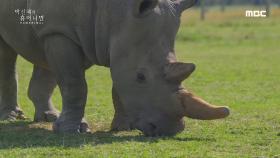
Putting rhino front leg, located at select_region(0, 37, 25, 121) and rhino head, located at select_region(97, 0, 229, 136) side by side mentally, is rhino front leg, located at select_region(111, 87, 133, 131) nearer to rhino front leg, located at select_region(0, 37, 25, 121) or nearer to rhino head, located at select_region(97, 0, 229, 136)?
rhino head, located at select_region(97, 0, 229, 136)

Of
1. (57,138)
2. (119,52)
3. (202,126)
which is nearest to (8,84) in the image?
(57,138)

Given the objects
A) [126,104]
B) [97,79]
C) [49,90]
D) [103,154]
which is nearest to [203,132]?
[126,104]

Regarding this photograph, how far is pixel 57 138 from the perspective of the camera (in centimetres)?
836

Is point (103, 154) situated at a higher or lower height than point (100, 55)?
lower

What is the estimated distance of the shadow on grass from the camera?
7.95 meters

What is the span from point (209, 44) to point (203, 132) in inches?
691

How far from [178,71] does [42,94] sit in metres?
3.04

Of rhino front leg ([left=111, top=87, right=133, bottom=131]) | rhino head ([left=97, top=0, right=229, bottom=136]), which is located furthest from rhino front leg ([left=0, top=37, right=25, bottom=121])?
rhino head ([left=97, top=0, right=229, bottom=136])

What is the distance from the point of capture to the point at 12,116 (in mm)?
10461

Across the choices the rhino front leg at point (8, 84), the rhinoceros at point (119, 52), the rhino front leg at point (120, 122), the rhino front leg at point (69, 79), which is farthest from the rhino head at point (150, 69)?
the rhino front leg at point (8, 84)

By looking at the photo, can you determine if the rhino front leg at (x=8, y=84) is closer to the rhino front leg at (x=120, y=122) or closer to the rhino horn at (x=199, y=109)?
the rhino front leg at (x=120, y=122)

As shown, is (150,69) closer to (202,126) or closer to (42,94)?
(202,126)

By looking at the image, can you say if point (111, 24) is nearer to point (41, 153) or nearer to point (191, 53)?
point (41, 153)

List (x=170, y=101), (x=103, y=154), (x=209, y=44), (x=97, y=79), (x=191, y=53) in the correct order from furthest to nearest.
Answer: (x=209, y=44)
(x=191, y=53)
(x=97, y=79)
(x=170, y=101)
(x=103, y=154)
